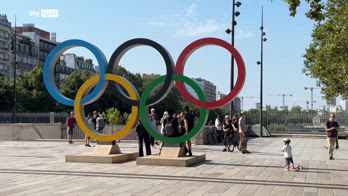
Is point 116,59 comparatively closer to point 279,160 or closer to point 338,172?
point 279,160

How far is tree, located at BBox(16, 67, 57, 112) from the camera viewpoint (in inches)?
2516

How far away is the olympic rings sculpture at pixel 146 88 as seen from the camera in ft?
51.1

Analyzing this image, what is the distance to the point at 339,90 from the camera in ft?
127

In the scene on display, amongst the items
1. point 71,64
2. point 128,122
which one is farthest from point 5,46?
point 128,122

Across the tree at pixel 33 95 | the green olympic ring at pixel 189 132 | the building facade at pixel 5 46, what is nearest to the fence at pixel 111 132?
the green olympic ring at pixel 189 132

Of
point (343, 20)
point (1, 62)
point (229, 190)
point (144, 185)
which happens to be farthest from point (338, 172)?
point (1, 62)

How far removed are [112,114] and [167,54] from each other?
1998cm

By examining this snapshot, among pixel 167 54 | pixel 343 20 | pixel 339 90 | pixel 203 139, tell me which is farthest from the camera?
pixel 339 90

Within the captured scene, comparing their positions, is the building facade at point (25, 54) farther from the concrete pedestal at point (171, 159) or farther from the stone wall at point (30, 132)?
the concrete pedestal at point (171, 159)

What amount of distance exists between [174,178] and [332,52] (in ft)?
64.6

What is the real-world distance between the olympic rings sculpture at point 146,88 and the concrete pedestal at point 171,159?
0.29 meters

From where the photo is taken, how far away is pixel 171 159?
1491 cm

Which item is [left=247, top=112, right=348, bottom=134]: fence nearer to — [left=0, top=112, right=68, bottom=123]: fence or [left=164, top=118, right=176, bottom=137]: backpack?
[left=0, top=112, right=68, bottom=123]: fence

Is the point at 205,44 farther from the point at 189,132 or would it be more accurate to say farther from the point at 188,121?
the point at 189,132
